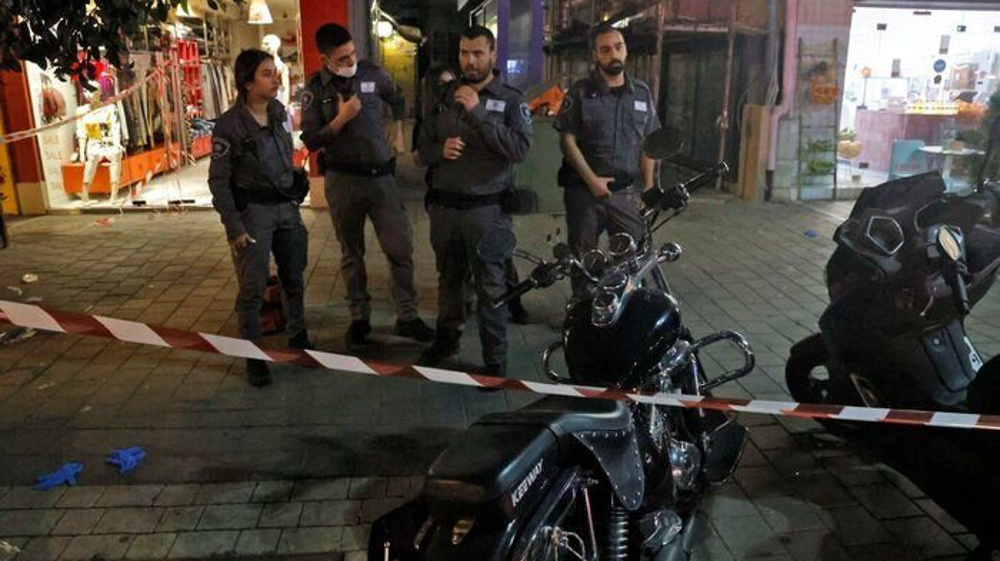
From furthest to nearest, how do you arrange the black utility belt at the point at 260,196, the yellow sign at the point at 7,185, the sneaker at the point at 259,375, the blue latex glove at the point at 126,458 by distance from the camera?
the yellow sign at the point at 7,185, the sneaker at the point at 259,375, the black utility belt at the point at 260,196, the blue latex glove at the point at 126,458

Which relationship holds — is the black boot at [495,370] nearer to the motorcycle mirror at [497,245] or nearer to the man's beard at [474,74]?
the man's beard at [474,74]

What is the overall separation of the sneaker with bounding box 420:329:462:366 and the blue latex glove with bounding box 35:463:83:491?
191 cm

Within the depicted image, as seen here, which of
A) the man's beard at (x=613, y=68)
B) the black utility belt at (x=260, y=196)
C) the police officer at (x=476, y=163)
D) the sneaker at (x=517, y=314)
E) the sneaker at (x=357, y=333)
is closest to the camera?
the police officer at (x=476, y=163)

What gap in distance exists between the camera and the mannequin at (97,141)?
9.44 metres

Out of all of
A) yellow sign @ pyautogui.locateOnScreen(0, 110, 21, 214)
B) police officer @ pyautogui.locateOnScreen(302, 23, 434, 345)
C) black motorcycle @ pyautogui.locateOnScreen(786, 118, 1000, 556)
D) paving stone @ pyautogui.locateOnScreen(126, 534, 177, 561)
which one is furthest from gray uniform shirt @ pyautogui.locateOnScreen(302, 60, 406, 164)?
yellow sign @ pyautogui.locateOnScreen(0, 110, 21, 214)

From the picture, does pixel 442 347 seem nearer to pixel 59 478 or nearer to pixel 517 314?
pixel 517 314

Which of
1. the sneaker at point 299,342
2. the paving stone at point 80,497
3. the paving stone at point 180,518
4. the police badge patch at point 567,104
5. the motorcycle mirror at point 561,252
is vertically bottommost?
the paving stone at point 180,518

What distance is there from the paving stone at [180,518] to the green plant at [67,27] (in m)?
2.09

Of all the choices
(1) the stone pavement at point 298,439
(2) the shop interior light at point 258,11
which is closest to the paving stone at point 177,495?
(1) the stone pavement at point 298,439

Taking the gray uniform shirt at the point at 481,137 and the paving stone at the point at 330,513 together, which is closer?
the paving stone at the point at 330,513

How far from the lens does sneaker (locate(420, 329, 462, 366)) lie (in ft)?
14.8

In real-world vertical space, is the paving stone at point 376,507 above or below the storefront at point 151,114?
below

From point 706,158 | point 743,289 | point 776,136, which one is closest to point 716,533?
point 743,289

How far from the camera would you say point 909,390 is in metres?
2.94
